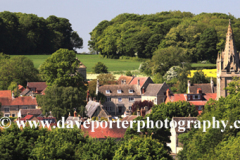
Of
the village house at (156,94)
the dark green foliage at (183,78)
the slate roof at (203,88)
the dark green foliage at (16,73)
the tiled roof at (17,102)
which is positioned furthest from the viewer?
the dark green foliage at (16,73)

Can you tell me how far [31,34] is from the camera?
169m

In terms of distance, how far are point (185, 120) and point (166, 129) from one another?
5.93 meters

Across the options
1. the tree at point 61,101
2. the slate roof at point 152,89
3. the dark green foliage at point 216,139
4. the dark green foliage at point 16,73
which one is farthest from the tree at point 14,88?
the dark green foliage at point 216,139

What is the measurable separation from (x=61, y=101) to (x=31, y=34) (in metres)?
98.6

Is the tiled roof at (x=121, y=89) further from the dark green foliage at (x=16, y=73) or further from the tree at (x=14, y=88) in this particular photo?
the dark green foliage at (x=16, y=73)

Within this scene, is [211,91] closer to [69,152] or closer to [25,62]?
[25,62]

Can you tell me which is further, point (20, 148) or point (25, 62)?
point (25, 62)

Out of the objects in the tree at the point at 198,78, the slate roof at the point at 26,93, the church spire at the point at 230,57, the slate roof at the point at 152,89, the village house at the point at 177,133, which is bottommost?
the village house at the point at 177,133

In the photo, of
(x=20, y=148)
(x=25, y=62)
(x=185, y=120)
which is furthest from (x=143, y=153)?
(x=25, y=62)

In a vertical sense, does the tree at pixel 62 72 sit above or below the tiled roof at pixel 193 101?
above

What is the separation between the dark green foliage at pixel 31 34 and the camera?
163375 mm

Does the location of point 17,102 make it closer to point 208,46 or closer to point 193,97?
point 193,97

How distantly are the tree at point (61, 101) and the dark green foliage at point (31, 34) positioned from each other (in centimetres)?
8802

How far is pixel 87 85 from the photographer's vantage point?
88125 mm
